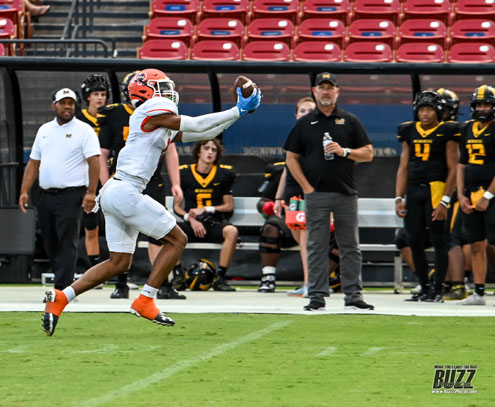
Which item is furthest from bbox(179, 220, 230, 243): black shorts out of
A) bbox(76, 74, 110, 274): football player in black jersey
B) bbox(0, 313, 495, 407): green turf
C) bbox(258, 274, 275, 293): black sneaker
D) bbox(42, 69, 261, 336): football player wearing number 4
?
bbox(42, 69, 261, 336): football player wearing number 4

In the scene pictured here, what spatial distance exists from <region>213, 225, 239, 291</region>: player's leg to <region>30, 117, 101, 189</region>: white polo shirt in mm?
→ 2768

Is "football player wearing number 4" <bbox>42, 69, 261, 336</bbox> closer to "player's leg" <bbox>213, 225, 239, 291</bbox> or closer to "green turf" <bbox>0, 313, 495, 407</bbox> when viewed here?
"green turf" <bbox>0, 313, 495, 407</bbox>

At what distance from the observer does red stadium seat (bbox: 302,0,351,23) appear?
61.6 ft

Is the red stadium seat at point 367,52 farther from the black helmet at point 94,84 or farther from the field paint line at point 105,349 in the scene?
the field paint line at point 105,349

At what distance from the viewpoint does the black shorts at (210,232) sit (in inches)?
517

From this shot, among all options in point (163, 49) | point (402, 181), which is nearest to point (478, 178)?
point (402, 181)

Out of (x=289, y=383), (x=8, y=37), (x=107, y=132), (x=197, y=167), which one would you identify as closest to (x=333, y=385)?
(x=289, y=383)

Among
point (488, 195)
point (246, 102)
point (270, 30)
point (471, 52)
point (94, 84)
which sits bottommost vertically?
point (488, 195)

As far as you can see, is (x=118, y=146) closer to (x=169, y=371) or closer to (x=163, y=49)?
(x=169, y=371)

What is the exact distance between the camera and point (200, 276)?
13094 mm

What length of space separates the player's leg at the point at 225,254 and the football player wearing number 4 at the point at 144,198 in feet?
15.6

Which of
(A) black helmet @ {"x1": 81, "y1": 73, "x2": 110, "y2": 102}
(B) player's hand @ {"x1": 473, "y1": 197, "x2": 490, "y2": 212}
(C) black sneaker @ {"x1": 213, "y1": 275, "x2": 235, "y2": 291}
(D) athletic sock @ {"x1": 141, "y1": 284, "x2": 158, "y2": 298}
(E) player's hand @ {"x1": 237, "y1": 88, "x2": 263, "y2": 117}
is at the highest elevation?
(A) black helmet @ {"x1": 81, "y1": 73, "x2": 110, "y2": 102}

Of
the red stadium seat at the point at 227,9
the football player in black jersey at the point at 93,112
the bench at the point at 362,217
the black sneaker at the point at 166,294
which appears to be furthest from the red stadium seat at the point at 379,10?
the black sneaker at the point at 166,294

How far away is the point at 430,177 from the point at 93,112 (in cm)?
381
